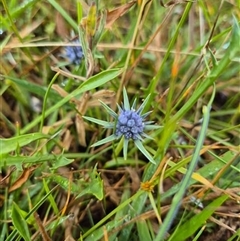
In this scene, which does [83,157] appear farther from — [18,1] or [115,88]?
[18,1]

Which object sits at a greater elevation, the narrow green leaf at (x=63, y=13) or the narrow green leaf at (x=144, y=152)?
the narrow green leaf at (x=63, y=13)

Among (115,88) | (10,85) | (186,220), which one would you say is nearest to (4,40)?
(10,85)

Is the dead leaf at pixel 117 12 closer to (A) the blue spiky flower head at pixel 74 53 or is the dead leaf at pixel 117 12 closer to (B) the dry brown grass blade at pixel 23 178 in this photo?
(A) the blue spiky flower head at pixel 74 53

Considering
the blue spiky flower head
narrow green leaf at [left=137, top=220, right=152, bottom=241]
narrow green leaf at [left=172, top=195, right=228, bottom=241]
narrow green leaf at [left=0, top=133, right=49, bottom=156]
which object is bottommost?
narrow green leaf at [left=172, top=195, right=228, bottom=241]

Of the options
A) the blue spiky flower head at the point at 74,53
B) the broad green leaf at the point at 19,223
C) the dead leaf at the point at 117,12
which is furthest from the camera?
the blue spiky flower head at the point at 74,53

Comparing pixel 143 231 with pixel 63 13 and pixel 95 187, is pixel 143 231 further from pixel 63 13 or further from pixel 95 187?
pixel 63 13

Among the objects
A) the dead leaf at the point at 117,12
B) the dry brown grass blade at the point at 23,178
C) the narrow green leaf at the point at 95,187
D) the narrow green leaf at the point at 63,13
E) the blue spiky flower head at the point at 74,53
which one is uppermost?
the narrow green leaf at the point at 63,13

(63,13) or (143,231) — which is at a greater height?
(63,13)

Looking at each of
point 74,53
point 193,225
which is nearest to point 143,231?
point 193,225

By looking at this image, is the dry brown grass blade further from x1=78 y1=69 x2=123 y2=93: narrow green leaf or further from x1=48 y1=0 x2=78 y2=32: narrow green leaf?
x1=48 y1=0 x2=78 y2=32: narrow green leaf

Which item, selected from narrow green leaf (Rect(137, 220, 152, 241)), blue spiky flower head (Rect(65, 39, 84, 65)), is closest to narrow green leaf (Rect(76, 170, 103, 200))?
narrow green leaf (Rect(137, 220, 152, 241))


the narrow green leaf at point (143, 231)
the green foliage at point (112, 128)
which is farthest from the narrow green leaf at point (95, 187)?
the narrow green leaf at point (143, 231)
